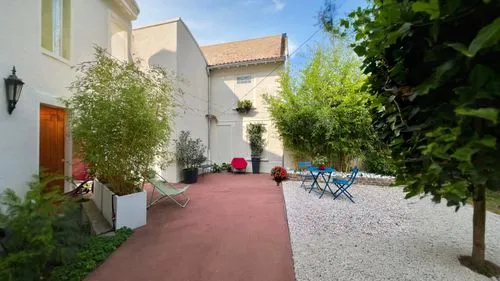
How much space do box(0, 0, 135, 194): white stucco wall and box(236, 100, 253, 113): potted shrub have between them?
6.16 meters

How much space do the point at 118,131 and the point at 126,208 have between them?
1.25 m

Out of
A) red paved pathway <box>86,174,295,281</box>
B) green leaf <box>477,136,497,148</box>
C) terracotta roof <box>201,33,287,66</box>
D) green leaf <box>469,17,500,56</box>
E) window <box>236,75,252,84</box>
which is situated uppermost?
terracotta roof <box>201,33,287,66</box>

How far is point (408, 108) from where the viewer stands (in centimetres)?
128

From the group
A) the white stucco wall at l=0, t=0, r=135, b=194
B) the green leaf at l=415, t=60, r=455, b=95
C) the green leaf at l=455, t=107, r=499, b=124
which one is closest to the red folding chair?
the white stucco wall at l=0, t=0, r=135, b=194

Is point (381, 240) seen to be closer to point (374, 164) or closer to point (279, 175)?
point (279, 175)

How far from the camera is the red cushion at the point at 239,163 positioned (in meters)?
9.00

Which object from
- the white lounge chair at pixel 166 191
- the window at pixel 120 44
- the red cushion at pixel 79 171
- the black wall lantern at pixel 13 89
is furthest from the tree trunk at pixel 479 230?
the window at pixel 120 44

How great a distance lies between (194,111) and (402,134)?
7927 mm

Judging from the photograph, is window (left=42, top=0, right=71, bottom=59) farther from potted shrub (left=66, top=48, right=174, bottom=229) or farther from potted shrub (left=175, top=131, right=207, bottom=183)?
potted shrub (left=175, top=131, right=207, bottom=183)

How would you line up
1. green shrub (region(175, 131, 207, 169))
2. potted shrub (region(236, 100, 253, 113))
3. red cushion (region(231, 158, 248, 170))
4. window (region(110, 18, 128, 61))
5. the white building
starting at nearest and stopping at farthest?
window (region(110, 18, 128, 61)) < green shrub (region(175, 131, 207, 169)) < the white building < red cushion (region(231, 158, 248, 170)) < potted shrub (region(236, 100, 253, 113))

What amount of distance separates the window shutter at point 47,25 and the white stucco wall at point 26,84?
30 centimetres

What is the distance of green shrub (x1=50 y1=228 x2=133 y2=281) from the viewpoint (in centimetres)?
245

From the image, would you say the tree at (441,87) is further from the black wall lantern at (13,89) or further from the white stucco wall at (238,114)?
the white stucco wall at (238,114)

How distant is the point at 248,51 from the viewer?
10766 mm
